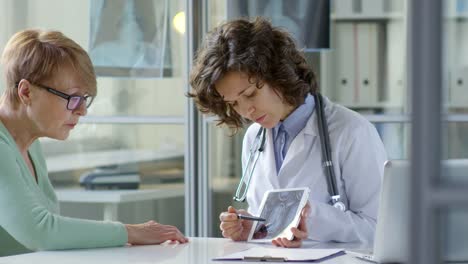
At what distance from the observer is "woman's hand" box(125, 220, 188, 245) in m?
2.31

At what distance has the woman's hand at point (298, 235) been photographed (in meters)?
2.28

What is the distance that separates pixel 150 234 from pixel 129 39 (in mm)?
2172

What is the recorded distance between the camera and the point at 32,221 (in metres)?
2.14

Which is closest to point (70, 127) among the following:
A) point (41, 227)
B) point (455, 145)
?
point (41, 227)

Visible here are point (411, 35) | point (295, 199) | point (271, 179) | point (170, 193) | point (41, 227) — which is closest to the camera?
point (411, 35)

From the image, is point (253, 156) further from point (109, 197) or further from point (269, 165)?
point (109, 197)

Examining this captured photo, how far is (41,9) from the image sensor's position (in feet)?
14.7

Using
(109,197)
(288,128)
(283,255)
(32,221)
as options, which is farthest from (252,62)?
(109,197)

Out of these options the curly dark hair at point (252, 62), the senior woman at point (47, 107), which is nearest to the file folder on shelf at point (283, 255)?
the senior woman at point (47, 107)

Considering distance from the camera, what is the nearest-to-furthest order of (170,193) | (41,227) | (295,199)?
1. (41,227)
2. (295,199)
3. (170,193)

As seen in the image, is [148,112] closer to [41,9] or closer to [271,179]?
[41,9]

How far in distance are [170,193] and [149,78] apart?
57 centimetres

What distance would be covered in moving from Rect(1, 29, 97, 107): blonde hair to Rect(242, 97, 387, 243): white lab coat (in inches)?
25.7

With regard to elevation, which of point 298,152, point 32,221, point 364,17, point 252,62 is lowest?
point 32,221
